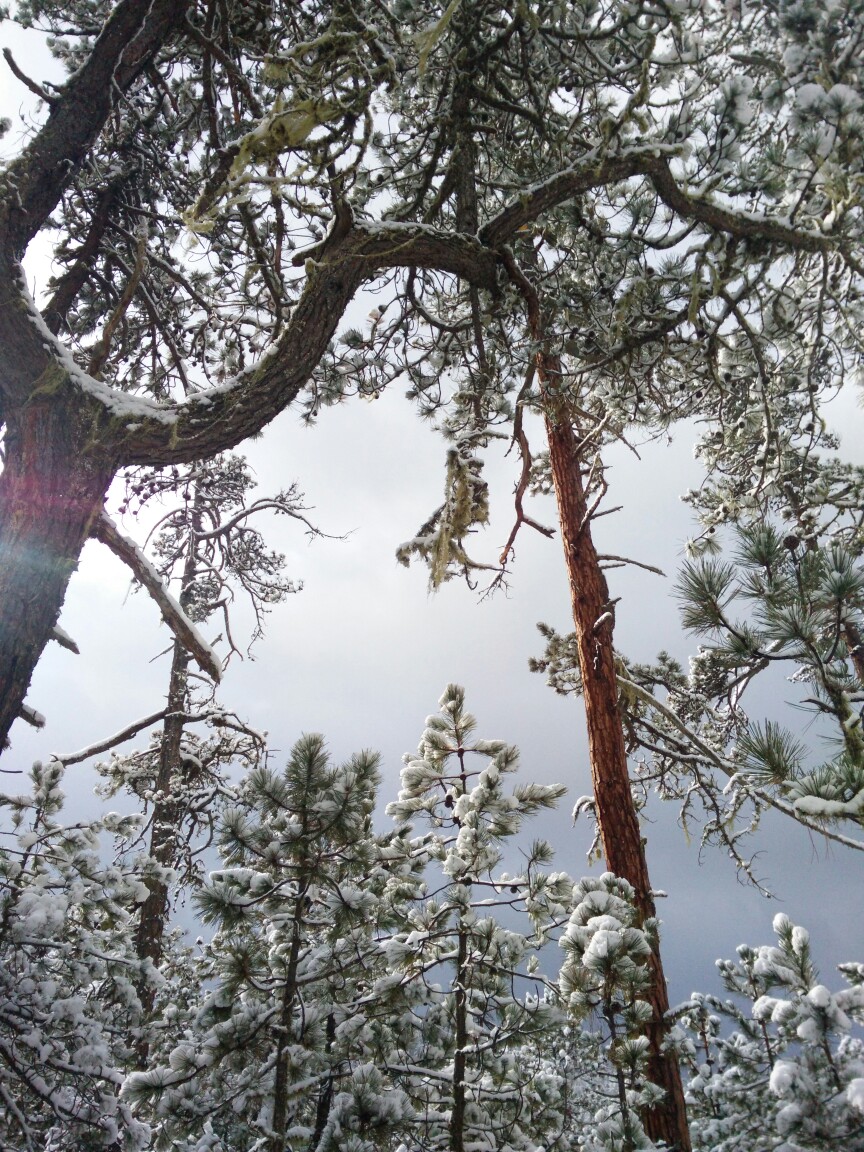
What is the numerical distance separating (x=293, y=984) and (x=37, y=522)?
8.27 feet

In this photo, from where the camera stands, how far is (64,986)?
343 centimetres

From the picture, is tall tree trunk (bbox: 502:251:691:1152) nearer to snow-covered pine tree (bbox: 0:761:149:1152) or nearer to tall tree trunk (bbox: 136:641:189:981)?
snow-covered pine tree (bbox: 0:761:149:1152)

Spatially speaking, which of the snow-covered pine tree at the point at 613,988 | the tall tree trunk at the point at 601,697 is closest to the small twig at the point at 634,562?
the tall tree trunk at the point at 601,697

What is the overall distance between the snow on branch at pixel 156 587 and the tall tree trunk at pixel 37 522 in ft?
1.61

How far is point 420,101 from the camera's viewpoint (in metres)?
4.90

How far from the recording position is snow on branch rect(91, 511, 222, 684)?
3.75m

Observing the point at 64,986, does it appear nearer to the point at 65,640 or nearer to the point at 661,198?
the point at 65,640

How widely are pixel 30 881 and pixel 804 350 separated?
5.98m

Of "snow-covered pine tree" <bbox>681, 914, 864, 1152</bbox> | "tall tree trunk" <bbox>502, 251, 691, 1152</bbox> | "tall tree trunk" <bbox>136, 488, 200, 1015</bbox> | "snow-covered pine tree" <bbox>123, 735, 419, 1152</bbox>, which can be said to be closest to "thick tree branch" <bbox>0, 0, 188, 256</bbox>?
"tall tree trunk" <bbox>502, 251, 691, 1152</bbox>

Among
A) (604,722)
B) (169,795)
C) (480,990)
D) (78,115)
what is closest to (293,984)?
(480,990)

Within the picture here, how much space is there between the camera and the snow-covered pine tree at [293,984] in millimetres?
2756

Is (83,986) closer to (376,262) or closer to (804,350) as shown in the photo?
(376,262)

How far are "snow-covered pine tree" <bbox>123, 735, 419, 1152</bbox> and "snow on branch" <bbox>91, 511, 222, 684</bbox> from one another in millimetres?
1320

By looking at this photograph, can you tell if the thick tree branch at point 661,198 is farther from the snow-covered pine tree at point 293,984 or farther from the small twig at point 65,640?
the small twig at point 65,640
